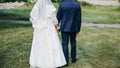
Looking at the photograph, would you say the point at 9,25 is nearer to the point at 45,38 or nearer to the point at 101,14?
the point at 101,14

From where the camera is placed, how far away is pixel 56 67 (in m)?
7.88

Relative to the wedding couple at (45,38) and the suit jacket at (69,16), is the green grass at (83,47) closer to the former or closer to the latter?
the wedding couple at (45,38)

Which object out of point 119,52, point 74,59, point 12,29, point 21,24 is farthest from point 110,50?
point 21,24

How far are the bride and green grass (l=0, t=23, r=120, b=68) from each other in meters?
0.93

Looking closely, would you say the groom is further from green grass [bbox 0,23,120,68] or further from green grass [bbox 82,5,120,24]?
green grass [bbox 82,5,120,24]

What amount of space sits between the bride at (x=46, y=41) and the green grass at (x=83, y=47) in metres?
0.93

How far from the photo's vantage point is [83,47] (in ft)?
35.9

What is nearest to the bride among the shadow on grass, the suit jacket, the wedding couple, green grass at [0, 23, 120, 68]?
the wedding couple

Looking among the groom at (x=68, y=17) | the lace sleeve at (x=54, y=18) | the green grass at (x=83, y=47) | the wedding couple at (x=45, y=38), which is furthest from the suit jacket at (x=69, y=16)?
the green grass at (x=83, y=47)

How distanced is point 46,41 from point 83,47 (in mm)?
3453

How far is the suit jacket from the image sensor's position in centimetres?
798

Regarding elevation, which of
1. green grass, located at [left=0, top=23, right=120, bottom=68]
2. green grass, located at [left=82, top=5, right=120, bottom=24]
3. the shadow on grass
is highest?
green grass, located at [left=0, top=23, right=120, bottom=68]

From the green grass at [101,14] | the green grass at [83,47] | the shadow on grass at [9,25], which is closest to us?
the green grass at [83,47]

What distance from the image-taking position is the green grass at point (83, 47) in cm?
896
